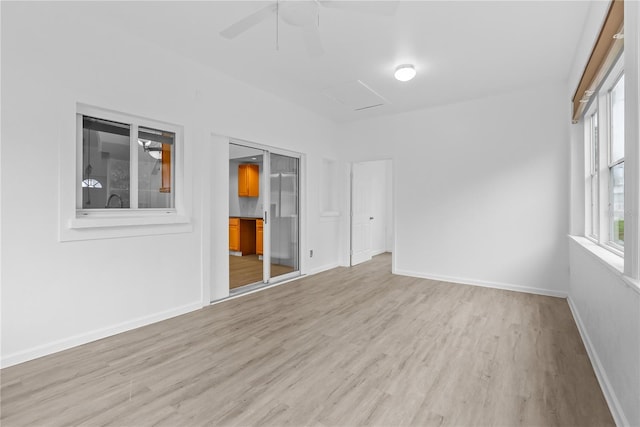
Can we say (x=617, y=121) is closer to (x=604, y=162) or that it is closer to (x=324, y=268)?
(x=604, y=162)

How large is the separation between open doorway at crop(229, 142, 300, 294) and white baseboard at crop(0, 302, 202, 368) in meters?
0.94

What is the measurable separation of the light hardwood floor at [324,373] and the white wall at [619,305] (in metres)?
0.14

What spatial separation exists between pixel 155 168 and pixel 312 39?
209cm

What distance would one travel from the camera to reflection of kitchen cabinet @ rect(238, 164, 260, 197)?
19.0ft

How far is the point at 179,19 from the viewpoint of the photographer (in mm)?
2695

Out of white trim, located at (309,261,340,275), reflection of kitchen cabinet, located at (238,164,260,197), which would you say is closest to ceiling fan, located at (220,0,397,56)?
reflection of kitchen cabinet, located at (238,164,260,197)

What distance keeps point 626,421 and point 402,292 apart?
2.68 metres

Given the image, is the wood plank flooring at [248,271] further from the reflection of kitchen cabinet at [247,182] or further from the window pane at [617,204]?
the window pane at [617,204]

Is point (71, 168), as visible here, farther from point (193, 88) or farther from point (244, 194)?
point (244, 194)

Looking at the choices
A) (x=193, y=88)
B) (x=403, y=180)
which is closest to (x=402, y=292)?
(x=403, y=180)

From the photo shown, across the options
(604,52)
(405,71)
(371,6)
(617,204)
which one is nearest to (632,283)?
(617,204)

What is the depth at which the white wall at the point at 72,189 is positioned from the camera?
2.29 meters

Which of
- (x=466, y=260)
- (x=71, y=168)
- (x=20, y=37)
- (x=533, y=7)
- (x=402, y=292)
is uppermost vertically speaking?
(x=533, y=7)

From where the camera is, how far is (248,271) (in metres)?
5.07
